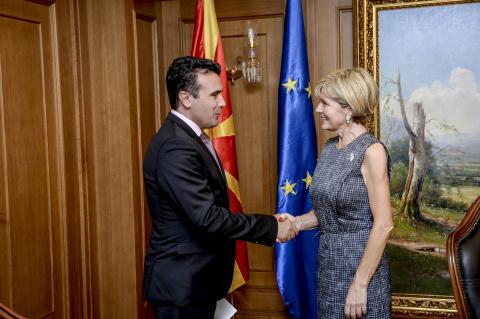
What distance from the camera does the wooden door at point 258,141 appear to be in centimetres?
383

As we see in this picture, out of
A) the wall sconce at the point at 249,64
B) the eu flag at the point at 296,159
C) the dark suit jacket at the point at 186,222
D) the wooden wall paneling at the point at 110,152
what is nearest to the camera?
the dark suit jacket at the point at 186,222

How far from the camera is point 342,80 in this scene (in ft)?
7.93

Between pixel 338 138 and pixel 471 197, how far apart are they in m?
1.29

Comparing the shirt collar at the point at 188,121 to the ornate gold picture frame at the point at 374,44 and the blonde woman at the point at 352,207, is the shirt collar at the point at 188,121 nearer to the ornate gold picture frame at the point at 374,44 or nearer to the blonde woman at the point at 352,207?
the blonde woman at the point at 352,207

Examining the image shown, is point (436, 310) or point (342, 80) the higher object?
point (342, 80)

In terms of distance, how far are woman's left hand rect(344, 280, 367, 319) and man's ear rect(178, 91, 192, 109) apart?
959 millimetres

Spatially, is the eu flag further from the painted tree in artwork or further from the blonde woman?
the blonde woman

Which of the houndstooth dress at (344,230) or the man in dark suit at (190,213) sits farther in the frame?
the houndstooth dress at (344,230)

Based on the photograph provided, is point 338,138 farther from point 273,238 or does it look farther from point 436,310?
point 436,310

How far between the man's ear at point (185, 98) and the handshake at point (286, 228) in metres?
0.66

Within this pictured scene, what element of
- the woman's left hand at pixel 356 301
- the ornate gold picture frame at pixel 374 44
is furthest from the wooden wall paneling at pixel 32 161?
the ornate gold picture frame at pixel 374 44

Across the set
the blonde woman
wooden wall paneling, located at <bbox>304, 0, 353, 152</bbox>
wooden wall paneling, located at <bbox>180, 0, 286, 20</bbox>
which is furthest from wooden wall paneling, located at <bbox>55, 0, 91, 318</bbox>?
the blonde woman

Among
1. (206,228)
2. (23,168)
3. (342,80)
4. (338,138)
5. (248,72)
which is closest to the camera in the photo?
(206,228)

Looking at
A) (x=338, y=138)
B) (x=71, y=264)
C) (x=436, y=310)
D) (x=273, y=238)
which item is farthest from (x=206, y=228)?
(x=436, y=310)
